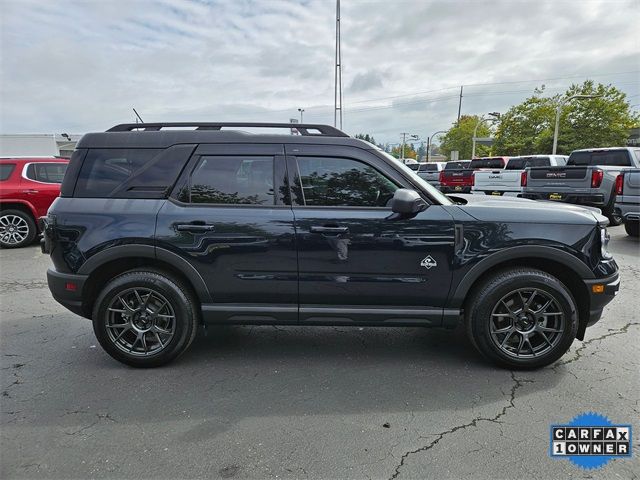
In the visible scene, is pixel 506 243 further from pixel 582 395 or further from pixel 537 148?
pixel 537 148

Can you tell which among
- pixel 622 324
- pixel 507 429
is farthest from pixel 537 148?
pixel 507 429

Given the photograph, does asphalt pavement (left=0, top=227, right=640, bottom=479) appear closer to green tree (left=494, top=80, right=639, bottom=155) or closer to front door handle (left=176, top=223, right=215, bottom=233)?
front door handle (left=176, top=223, right=215, bottom=233)

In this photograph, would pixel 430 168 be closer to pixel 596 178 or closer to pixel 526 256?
pixel 596 178

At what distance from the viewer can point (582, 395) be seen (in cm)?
285

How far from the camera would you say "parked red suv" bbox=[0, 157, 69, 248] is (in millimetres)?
8148

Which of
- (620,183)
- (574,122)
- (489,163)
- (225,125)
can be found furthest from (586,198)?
(574,122)

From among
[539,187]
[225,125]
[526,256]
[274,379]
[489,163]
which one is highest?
[225,125]

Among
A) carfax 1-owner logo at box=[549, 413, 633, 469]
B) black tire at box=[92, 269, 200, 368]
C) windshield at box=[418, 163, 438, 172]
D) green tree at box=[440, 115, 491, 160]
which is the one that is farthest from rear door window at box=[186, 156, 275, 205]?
green tree at box=[440, 115, 491, 160]

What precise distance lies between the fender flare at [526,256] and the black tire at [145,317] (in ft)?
7.43

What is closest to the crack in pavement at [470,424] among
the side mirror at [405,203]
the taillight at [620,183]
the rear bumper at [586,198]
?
the side mirror at [405,203]

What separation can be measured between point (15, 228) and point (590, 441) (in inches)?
396

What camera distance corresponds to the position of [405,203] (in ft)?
9.60

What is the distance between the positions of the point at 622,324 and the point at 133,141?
5.11 metres

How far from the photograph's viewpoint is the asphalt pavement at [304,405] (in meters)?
2.22
